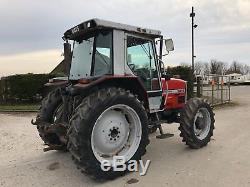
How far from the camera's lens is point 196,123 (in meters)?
6.99

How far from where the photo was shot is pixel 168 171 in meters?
5.43

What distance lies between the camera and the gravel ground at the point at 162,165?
504 centimetres

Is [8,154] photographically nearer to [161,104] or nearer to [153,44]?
[161,104]

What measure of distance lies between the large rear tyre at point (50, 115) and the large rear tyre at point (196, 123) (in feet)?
8.18

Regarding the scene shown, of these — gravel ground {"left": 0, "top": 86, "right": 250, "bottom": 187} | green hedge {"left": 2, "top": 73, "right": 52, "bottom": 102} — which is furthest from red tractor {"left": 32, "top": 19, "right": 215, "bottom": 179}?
green hedge {"left": 2, "top": 73, "right": 52, "bottom": 102}

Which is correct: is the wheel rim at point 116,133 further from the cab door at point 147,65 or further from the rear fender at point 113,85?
the cab door at point 147,65

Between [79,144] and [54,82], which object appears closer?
[79,144]

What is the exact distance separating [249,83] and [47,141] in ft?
145

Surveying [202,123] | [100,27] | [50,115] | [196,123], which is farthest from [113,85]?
[202,123]

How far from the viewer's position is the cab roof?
5.39 meters

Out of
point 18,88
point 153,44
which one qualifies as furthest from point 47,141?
point 18,88

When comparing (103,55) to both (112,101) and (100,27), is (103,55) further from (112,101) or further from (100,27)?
(112,101)

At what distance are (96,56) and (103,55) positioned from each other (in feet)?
0.45

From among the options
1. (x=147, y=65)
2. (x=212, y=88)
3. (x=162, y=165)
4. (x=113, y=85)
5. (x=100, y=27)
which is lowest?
(x=162, y=165)
